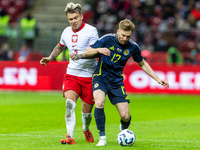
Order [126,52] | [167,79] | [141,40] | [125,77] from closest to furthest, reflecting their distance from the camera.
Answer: [126,52] → [167,79] → [125,77] → [141,40]

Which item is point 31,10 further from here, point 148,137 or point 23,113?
point 148,137

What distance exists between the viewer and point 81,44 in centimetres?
710

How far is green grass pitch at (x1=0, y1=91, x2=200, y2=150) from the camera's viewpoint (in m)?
6.88

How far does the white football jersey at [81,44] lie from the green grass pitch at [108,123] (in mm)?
1277

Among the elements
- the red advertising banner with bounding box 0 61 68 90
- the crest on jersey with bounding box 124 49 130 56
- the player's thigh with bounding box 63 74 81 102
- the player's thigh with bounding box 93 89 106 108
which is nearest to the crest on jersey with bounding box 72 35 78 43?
the player's thigh with bounding box 63 74 81 102

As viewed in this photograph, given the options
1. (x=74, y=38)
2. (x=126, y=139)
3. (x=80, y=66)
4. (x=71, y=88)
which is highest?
(x=74, y=38)

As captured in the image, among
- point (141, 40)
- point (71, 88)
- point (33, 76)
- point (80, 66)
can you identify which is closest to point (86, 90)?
point (71, 88)

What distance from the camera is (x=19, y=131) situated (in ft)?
27.6

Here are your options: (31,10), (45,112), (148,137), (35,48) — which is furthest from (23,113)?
(31,10)

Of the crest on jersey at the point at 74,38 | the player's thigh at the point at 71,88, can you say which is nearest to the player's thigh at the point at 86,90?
the player's thigh at the point at 71,88

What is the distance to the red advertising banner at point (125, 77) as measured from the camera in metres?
17.1

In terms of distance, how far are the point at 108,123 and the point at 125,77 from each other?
23.8 feet

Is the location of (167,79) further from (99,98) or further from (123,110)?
(99,98)

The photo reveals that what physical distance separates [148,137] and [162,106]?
20.0 ft
